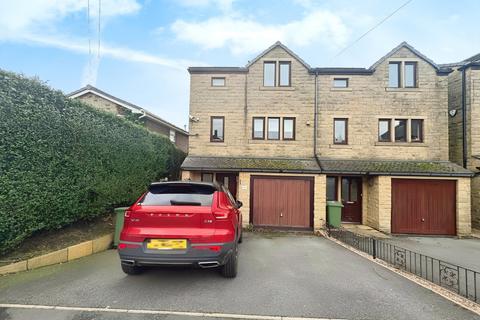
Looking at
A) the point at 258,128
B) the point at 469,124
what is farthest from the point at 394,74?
the point at 258,128

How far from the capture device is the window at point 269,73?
38.0ft

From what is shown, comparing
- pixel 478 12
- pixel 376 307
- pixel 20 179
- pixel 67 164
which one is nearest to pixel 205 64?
pixel 67 164

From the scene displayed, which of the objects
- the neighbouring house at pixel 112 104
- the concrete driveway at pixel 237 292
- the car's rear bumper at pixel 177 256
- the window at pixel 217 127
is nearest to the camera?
the concrete driveway at pixel 237 292

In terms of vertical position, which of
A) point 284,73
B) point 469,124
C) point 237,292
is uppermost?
point 284,73

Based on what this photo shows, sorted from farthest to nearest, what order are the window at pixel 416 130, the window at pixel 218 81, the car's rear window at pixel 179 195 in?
the window at pixel 218 81
the window at pixel 416 130
the car's rear window at pixel 179 195

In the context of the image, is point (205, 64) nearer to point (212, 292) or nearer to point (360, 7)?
point (360, 7)

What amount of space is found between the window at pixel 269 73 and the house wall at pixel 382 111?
7.45 ft

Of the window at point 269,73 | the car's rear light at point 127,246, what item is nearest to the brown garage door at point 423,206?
the window at point 269,73

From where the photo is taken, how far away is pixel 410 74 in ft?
36.8

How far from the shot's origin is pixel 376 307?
3.47 meters

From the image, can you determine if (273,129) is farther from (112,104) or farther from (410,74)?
(112,104)

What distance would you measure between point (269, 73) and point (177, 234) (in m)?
9.85

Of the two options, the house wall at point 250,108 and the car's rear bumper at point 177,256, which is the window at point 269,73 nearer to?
the house wall at point 250,108

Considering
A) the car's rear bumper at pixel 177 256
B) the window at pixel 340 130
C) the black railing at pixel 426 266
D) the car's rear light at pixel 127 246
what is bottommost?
Result: the black railing at pixel 426 266
